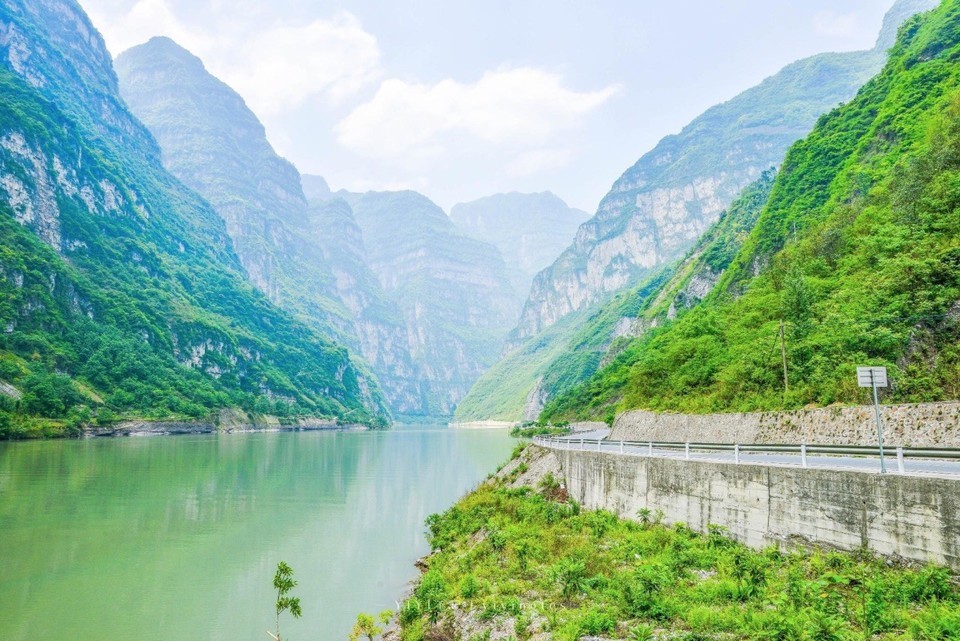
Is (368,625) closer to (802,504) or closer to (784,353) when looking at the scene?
(802,504)

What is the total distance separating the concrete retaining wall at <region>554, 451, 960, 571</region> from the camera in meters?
12.1

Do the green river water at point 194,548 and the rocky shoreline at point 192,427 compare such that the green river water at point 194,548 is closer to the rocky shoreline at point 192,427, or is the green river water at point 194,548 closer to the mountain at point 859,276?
the mountain at point 859,276

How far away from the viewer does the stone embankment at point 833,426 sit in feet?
78.4

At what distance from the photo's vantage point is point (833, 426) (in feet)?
96.3

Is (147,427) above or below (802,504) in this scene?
below

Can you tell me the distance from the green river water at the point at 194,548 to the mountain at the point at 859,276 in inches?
957

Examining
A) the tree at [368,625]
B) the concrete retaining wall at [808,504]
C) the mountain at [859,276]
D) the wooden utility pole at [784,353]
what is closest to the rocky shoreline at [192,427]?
the mountain at [859,276]

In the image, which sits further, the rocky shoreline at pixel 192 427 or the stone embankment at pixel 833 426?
the rocky shoreline at pixel 192 427


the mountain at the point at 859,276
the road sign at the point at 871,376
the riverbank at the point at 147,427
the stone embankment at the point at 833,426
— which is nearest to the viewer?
the road sign at the point at 871,376

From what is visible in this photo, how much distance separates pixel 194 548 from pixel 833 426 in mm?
33422

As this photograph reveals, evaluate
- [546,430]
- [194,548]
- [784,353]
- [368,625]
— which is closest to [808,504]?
[368,625]

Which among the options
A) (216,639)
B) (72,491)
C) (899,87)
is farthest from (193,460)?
(899,87)

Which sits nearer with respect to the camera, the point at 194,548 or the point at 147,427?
the point at 194,548

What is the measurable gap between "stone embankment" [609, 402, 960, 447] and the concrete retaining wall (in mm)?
10624
